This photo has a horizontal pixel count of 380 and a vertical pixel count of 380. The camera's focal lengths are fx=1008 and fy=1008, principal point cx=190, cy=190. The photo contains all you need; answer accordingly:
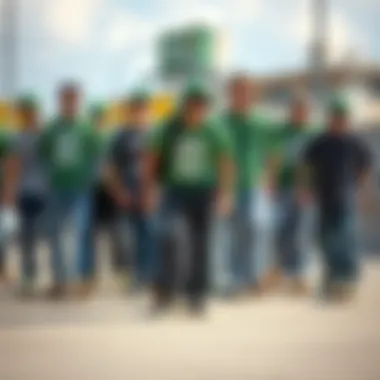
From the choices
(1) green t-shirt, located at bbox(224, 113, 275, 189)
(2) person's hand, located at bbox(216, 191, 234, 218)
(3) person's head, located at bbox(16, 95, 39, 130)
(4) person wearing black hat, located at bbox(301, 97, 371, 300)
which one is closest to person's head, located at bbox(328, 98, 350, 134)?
(4) person wearing black hat, located at bbox(301, 97, 371, 300)

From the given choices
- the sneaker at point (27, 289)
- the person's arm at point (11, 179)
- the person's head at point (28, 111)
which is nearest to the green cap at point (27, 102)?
the person's head at point (28, 111)

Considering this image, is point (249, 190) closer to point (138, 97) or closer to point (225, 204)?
point (225, 204)

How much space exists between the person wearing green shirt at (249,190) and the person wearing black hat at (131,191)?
176 mm

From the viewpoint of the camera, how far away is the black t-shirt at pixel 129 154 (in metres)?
2.09

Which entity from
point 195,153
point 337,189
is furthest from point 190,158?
point 337,189

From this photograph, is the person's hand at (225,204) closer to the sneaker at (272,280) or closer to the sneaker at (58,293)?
the sneaker at (272,280)

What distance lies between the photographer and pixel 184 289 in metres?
2.10

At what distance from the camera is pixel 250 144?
6.92 ft

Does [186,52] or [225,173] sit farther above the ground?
[186,52]

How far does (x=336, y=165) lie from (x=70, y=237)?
0.58 m

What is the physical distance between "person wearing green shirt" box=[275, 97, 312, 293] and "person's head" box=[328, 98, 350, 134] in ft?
0.15

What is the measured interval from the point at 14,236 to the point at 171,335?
388 mm

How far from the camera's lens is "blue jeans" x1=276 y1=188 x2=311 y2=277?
6.79 feet

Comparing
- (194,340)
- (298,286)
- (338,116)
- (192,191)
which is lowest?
(194,340)
